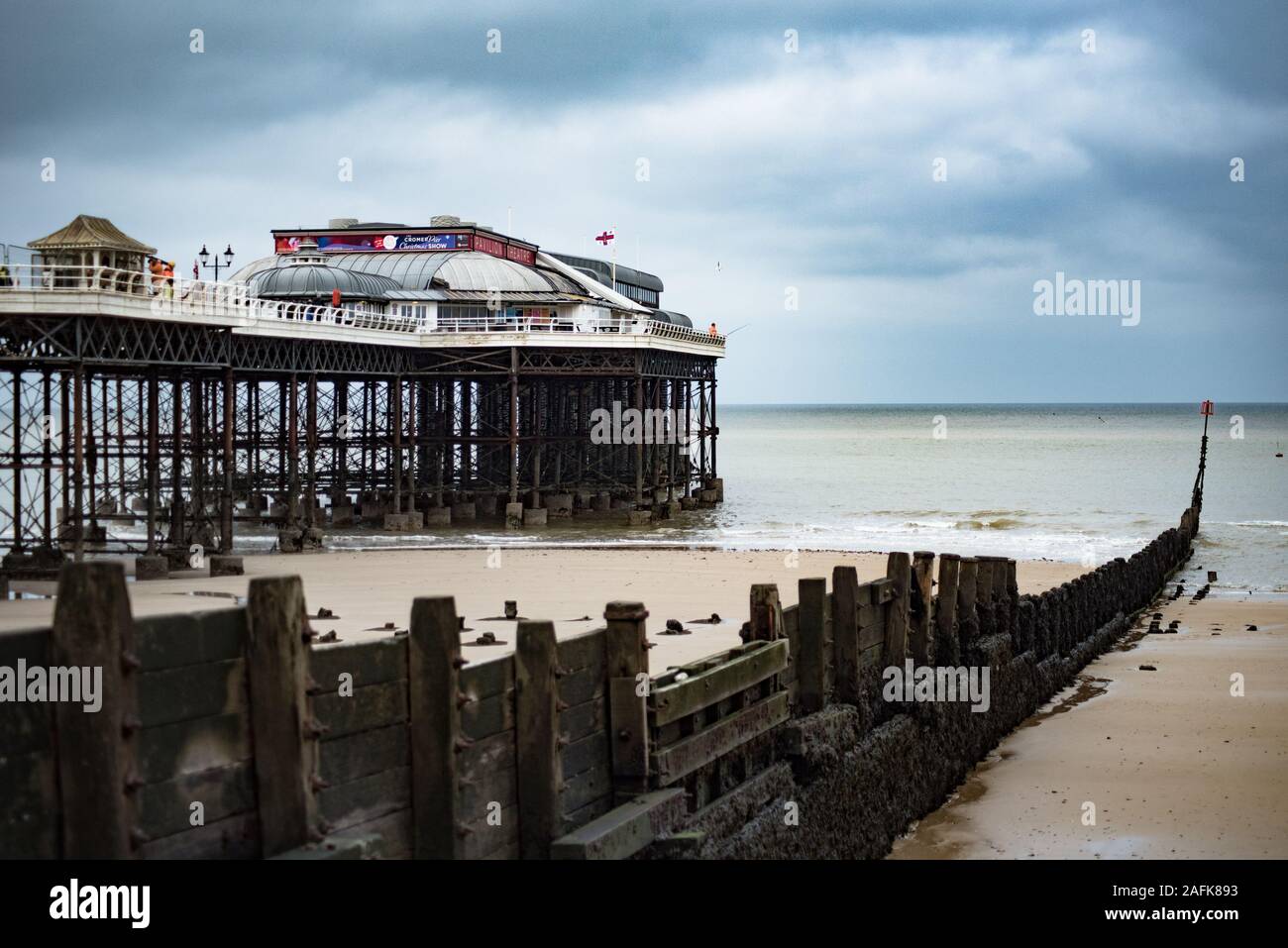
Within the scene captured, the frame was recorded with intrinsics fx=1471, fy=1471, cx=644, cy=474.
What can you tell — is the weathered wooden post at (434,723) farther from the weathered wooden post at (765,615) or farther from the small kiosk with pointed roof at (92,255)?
the small kiosk with pointed roof at (92,255)

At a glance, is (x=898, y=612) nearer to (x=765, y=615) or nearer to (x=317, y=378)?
(x=765, y=615)

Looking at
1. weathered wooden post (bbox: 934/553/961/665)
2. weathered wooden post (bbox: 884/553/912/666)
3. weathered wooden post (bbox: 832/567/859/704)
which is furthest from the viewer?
weathered wooden post (bbox: 934/553/961/665)

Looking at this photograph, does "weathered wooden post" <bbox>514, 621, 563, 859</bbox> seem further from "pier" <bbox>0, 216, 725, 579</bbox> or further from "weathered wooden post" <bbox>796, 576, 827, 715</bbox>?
"pier" <bbox>0, 216, 725, 579</bbox>

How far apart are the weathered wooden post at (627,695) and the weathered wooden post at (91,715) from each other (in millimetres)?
4071

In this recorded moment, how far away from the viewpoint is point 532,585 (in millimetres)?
29219

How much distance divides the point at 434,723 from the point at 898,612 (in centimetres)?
859

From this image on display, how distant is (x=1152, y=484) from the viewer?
92.6 m

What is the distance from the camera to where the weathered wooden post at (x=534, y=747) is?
8664 millimetres

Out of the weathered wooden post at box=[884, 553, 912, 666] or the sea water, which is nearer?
the weathered wooden post at box=[884, 553, 912, 666]

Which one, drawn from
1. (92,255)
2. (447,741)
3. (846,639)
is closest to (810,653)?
(846,639)

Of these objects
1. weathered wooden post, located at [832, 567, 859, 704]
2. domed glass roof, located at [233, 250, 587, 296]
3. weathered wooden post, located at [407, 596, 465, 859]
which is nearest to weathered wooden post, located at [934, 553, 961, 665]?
weathered wooden post, located at [832, 567, 859, 704]

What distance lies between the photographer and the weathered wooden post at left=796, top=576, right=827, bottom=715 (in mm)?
13445

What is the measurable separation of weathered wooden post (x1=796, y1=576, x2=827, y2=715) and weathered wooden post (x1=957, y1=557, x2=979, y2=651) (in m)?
5.06
